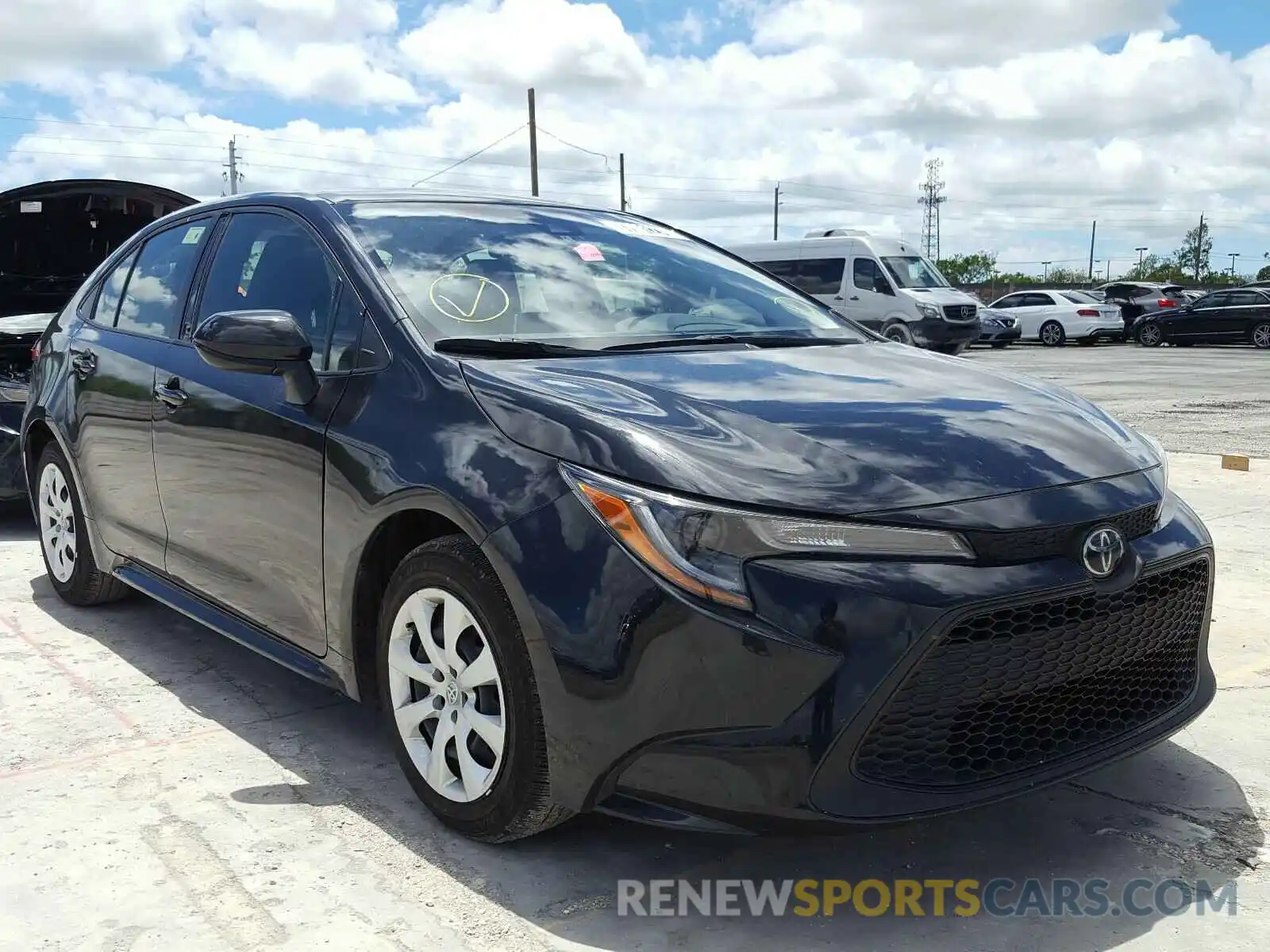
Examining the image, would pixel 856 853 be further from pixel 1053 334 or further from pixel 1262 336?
pixel 1053 334

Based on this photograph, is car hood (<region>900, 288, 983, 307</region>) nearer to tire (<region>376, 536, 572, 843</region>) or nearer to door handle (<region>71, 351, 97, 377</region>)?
door handle (<region>71, 351, 97, 377</region>)

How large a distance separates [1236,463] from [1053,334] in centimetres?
2244

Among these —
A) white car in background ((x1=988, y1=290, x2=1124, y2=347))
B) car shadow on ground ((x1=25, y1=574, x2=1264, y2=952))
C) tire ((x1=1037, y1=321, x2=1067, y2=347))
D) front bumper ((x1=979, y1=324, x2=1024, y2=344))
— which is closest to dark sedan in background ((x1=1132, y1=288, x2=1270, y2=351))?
white car in background ((x1=988, y1=290, x2=1124, y2=347))

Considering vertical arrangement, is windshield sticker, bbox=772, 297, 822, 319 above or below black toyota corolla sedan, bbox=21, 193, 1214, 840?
above

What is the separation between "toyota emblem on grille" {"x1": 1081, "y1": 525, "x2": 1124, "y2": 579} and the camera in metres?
2.49

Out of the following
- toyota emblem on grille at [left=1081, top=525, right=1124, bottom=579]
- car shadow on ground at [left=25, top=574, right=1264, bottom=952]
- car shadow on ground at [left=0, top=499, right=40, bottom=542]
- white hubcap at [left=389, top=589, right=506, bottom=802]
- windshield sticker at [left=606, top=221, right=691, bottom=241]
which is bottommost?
car shadow on ground at [left=0, top=499, right=40, bottom=542]

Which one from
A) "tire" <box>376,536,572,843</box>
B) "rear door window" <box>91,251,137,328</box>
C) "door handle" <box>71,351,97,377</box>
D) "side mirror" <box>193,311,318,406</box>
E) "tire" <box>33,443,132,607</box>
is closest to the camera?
"tire" <box>376,536,572,843</box>

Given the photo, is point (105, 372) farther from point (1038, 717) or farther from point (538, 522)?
point (1038, 717)

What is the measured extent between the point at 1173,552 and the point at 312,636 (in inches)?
84.2

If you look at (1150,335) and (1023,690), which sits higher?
(1023,690)

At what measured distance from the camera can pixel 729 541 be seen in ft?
7.74

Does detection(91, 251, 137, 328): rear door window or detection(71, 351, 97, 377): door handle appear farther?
detection(91, 251, 137, 328): rear door window

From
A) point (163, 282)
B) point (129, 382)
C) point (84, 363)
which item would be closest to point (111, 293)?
point (84, 363)

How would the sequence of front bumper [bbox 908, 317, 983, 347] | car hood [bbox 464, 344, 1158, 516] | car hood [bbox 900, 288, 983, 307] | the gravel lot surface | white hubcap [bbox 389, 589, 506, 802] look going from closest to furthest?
car hood [bbox 464, 344, 1158, 516] → white hubcap [bbox 389, 589, 506, 802] → the gravel lot surface → front bumper [bbox 908, 317, 983, 347] → car hood [bbox 900, 288, 983, 307]
